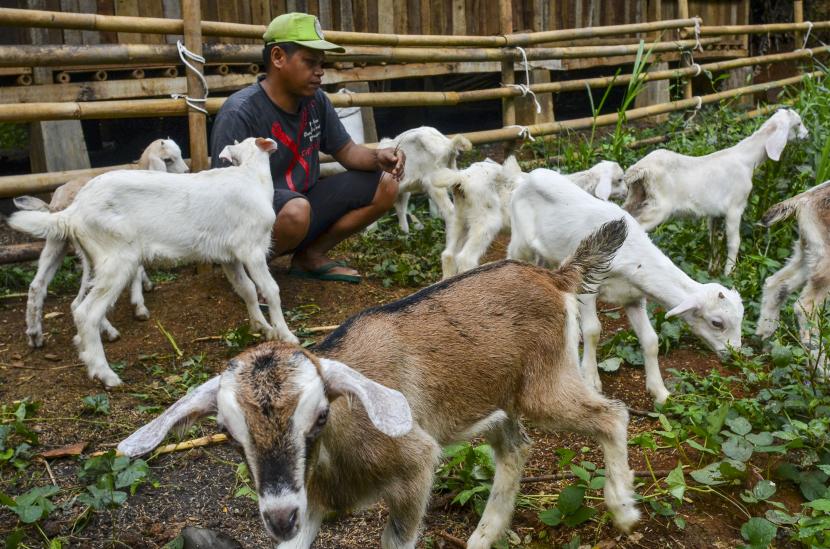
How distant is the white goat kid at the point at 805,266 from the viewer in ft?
16.0

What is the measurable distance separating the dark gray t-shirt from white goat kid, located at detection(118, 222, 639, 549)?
8.35ft

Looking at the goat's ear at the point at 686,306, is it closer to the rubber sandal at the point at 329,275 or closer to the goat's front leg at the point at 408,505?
the goat's front leg at the point at 408,505

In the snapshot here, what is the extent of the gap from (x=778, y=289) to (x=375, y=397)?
141 inches

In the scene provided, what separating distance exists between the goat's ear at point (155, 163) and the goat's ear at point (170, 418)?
374cm

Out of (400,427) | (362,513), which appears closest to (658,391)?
(362,513)

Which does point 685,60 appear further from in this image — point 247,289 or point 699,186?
point 247,289

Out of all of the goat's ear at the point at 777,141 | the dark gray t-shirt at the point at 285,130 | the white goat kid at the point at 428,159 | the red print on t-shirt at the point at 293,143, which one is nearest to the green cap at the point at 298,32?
the dark gray t-shirt at the point at 285,130

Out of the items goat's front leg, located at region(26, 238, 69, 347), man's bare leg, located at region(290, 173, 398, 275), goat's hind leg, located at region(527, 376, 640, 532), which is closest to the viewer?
goat's hind leg, located at region(527, 376, 640, 532)

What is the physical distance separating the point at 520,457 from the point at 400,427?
1.18 m

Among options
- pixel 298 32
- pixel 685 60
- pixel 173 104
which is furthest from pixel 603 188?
pixel 685 60

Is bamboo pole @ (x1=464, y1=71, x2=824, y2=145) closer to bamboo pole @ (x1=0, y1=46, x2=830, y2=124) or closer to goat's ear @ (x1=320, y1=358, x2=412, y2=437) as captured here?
bamboo pole @ (x1=0, y1=46, x2=830, y2=124)

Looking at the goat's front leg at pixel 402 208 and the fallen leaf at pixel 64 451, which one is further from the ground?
the goat's front leg at pixel 402 208

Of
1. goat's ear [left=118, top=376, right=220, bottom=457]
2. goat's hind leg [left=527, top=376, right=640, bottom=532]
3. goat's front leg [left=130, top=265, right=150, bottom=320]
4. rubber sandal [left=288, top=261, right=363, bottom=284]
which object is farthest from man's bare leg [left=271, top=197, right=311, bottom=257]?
goat's ear [left=118, top=376, right=220, bottom=457]

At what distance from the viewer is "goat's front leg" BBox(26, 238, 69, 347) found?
484cm
